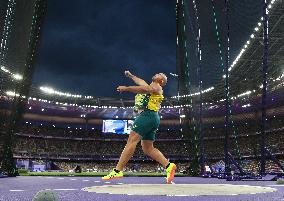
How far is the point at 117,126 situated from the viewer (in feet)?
167

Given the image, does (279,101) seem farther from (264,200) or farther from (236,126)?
(264,200)

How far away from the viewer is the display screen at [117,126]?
5012 centimetres

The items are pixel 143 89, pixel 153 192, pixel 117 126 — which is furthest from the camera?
pixel 117 126

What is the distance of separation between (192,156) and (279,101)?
2750 centimetres

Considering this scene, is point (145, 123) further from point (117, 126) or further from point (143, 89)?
point (117, 126)

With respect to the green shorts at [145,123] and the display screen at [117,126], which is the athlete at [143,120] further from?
the display screen at [117,126]

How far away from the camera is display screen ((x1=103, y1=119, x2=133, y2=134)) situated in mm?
50125

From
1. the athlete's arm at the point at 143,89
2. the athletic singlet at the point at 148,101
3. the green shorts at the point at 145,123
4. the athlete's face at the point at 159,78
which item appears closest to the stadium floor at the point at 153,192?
the green shorts at the point at 145,123

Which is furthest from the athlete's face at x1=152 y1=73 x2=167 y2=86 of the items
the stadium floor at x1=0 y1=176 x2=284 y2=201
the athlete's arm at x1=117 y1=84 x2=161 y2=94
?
the stadium floor at x1=0 y1=176 x2=284 y2=201

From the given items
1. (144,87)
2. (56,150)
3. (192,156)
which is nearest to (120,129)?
(56,150)

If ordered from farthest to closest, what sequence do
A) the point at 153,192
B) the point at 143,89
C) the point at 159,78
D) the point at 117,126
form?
1. the point at 117,126
2. the point at 159,78
3. the point at 143,89
4. the point at 153,192

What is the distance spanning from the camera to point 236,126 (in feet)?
148

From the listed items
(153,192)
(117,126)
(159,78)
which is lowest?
(153,192)

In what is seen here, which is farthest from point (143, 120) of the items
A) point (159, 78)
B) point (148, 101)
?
point (159, 78)
